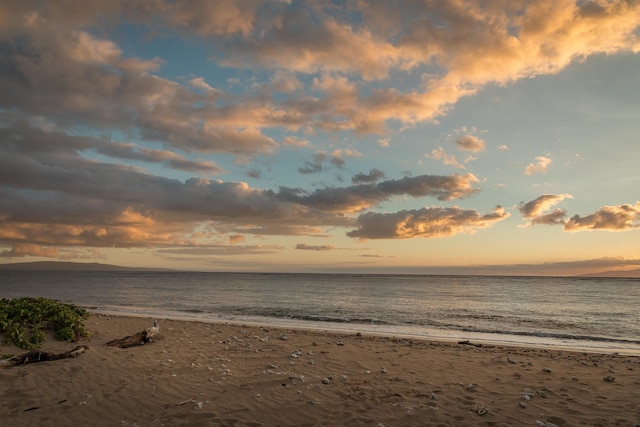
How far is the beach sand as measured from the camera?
24.6 feet

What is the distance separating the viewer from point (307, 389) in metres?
9.16

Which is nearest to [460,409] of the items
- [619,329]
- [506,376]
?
[506,376]

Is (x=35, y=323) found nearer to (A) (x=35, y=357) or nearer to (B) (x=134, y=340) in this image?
(B) (x=134, y=340)

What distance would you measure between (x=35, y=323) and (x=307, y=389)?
469 inches

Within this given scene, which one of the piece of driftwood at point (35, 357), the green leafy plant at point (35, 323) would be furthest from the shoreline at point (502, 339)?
the piece of driftwood at point (35, 357)

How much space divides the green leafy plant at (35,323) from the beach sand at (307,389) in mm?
510

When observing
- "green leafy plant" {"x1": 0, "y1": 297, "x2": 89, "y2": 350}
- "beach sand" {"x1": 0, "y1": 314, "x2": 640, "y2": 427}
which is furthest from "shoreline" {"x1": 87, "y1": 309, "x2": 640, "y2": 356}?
"green leafy plant" {"x1": 0, "y1": 297, "x2": 89, "y2": 350}

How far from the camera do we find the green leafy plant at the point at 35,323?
1273cm

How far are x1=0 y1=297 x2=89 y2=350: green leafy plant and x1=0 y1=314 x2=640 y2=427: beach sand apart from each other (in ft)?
1.67

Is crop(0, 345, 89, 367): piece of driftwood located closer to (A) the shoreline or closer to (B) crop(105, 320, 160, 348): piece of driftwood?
(B) crop(105, 320, 160, 348): piece of driftwood

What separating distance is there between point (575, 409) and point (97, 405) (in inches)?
425

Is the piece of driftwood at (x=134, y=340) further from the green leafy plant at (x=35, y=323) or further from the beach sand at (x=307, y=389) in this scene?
the green leafy plant at (x=35, y=323)

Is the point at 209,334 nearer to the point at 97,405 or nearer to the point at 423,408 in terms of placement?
the point at 97,405

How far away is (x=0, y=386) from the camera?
345 inches
